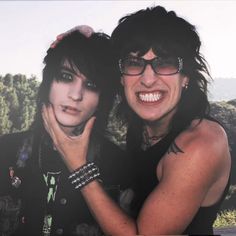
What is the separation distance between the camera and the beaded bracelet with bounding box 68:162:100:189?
10.9 ft

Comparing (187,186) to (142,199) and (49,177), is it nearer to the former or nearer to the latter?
(142,199)

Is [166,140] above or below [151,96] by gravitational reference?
below

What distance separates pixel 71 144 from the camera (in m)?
3.50

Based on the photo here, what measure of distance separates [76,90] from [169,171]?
4.03ft

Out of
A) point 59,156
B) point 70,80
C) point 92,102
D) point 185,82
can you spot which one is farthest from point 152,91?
point 59,156

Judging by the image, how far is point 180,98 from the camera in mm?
3562

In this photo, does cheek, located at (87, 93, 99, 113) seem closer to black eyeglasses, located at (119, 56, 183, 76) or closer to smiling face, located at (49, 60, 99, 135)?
smiling face, located at (49, 60, 99, 135)

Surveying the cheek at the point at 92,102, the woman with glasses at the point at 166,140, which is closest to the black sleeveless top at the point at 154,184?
the woman with glasses at the point at 166,140

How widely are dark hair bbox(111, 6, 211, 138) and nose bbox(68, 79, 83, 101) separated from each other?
0.44 metres

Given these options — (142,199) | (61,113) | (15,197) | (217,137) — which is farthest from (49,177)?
(217,137)

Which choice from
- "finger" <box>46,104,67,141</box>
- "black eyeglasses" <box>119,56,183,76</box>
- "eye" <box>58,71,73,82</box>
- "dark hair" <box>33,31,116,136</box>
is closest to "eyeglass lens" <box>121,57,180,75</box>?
"black eyeglasses" <box>119,56,183,76</box>

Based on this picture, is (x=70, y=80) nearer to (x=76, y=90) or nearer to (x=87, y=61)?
(x=76, y=90)

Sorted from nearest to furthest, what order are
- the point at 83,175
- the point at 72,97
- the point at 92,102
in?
the point at 83,175, the point at 72,97, the point at 92,102

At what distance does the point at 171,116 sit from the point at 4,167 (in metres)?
1.60
